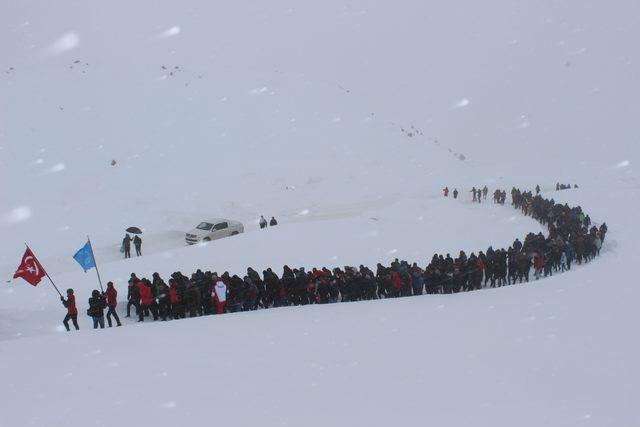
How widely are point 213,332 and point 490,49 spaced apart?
57611 mm

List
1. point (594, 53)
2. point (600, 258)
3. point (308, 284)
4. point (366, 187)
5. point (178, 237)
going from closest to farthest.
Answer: point (308, 284)
point (600, 258)
point (178, 237)
point (366, 187)
point (594, 53)

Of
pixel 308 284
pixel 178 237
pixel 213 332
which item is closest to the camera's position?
pixel 213 332

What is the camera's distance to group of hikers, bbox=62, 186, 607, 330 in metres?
13.7

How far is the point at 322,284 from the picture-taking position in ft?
48.4

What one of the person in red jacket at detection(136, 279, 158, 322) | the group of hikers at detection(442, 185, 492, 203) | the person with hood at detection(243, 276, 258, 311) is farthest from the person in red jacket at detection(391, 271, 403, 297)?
the group of hikers at detection(442, 185, 492, 203)

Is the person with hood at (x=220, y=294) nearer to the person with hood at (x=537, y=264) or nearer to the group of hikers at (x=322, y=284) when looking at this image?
the group of hikers at (x=322, y=284)

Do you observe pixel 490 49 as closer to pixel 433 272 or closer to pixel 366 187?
pixel 366 187

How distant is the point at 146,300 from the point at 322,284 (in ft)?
13.7

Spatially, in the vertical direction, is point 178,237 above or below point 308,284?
above

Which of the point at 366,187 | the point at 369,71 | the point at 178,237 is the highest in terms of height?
the point at 369,71

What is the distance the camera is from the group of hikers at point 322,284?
13.7m

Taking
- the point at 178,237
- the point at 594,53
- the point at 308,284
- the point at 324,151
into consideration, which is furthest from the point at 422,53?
the point at 308,284

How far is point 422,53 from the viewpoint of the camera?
61906mm

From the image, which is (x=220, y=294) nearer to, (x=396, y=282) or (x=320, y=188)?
(x=396, y=282)
